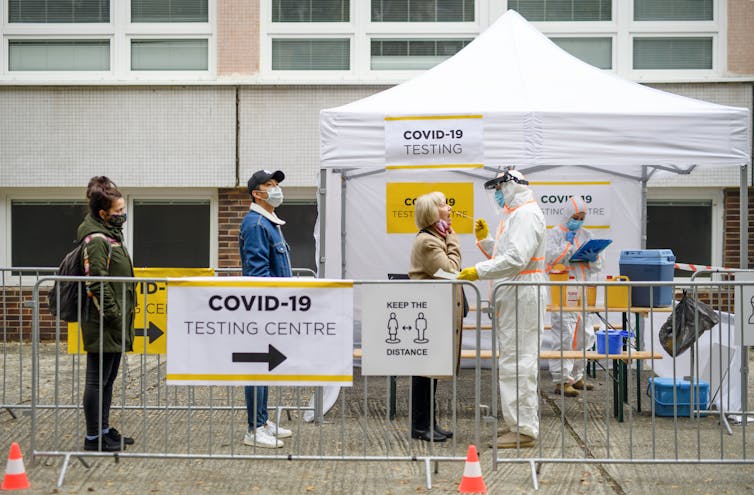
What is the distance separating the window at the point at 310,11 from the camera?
12680 mm

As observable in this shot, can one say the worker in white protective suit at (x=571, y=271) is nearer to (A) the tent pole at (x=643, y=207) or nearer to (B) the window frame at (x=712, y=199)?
(A) the tent pole at (x=643, y=207)

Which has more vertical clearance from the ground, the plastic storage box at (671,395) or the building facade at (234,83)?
the building facade at (234,83)

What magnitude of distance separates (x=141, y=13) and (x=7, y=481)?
336 inches

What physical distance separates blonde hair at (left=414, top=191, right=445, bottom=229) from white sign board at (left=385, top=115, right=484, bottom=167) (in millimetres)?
708

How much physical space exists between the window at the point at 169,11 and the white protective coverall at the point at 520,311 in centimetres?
743

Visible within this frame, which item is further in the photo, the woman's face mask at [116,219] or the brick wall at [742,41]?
the brick wall at [742,41]

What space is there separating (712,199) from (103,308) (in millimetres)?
8895

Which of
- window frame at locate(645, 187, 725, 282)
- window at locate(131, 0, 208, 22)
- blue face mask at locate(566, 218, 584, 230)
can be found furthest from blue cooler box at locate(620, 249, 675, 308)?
window at locate(131, 0, 208, 22)

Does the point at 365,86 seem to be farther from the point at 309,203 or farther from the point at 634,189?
the point at 634,189

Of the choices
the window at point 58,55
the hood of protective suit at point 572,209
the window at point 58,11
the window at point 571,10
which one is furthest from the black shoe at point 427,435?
the window at point 58,11

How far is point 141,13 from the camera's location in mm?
12758

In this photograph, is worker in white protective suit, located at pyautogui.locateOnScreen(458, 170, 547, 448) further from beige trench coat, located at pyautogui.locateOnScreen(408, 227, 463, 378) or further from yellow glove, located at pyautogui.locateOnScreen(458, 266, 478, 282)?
beige trench coat, located at pyautogui.locateOnScreen(408, 227, 463, 378)

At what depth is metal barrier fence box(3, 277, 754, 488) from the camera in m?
6.00

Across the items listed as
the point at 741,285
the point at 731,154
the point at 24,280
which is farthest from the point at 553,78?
the point at 24,280
